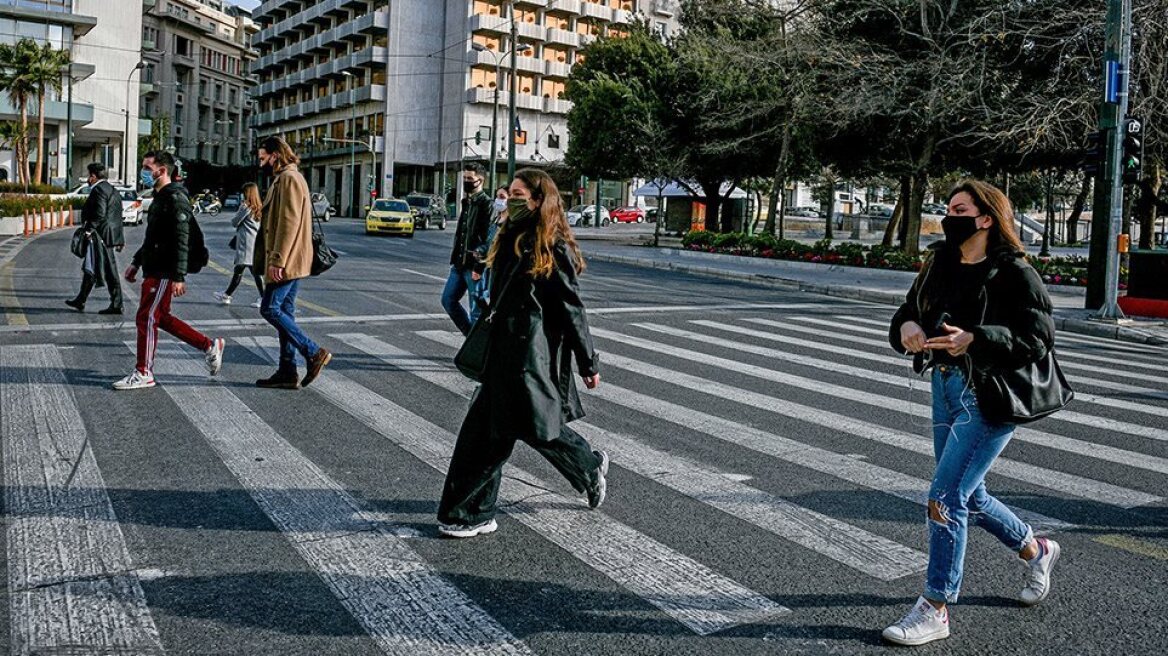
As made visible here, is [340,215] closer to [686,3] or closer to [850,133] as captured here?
[686,3]

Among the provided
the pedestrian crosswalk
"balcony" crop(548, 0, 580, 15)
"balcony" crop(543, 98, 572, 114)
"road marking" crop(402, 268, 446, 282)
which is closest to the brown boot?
the pedestrian crosswalk

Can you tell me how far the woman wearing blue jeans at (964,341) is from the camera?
3.80 m

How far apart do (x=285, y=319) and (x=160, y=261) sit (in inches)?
41.6

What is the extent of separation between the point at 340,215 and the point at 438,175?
41.6 feet

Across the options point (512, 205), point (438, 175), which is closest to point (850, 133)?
point (512, 205)

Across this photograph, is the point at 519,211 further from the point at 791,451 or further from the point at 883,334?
the point at 883,334

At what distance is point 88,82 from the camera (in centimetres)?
6781

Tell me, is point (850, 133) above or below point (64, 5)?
below

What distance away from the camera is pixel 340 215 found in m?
84.4

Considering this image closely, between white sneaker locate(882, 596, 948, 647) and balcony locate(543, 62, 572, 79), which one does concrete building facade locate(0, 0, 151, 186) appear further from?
white sneaker locate(882, 596, 948, 647)

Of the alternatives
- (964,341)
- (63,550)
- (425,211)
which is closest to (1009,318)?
(964,341)

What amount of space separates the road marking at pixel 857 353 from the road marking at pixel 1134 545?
5070 mm

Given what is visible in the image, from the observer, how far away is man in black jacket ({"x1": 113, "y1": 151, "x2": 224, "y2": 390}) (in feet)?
26.7

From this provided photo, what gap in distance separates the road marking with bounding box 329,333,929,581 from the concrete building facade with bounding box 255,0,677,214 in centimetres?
6279
